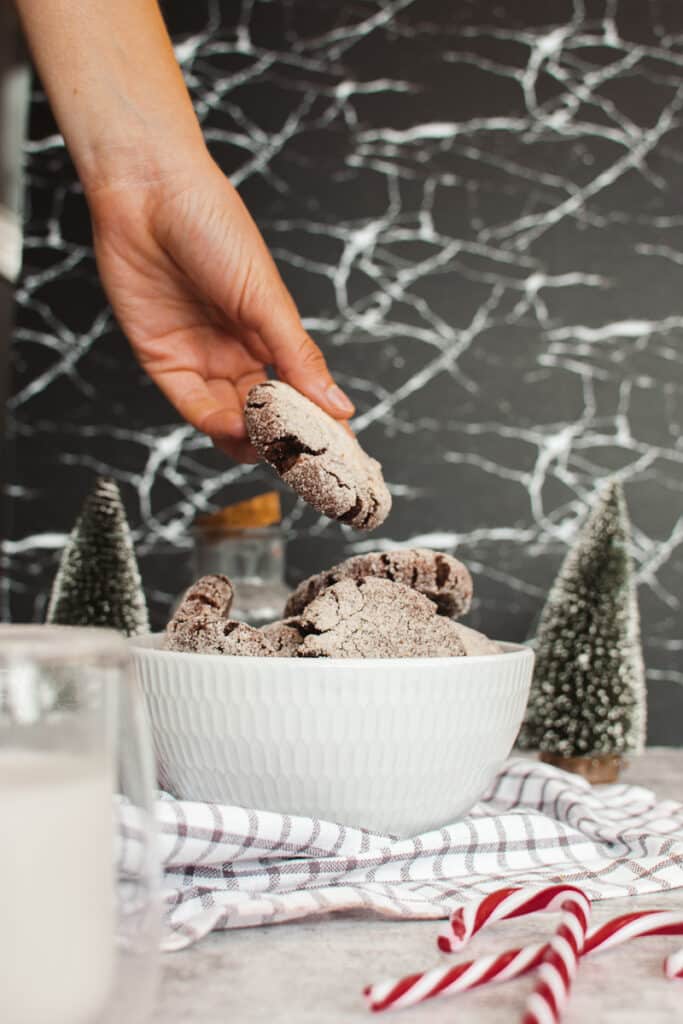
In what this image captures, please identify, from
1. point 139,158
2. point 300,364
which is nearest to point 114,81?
point 139,158

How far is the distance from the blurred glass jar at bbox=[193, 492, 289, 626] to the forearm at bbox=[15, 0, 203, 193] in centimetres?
53

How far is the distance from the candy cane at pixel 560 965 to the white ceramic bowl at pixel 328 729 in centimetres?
16

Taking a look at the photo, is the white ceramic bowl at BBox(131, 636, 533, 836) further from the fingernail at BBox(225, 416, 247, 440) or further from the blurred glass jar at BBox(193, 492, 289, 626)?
the blurred glass jar at BBox(193, 492, 289, 626)

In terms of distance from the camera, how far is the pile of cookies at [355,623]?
2.57 feet

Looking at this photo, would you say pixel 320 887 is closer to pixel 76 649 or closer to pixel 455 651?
pixel 455 651

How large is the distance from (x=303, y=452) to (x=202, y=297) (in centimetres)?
47

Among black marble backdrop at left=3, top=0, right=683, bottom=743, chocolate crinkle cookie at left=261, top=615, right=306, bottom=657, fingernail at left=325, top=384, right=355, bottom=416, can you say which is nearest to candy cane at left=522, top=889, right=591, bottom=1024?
chocolate crinkle cookie at left=261, top=615, right=306, bottom=657

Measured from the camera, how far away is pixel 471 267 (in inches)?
77.4

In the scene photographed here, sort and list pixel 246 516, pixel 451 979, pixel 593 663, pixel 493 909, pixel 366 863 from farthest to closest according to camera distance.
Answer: pixel 246 516, pixel 593 663, pixel 366 863, pixel 493 909, pixel 451 979

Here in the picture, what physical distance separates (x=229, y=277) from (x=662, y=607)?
1.17m

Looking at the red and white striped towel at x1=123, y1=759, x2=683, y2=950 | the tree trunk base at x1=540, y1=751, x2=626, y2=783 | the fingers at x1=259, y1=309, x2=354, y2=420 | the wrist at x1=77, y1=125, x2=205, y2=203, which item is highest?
the wrist at x1=77, y1=125, x2=205, y2=203

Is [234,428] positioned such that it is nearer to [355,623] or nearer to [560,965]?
[355,623]

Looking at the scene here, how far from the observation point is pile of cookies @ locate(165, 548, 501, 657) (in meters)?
0.78

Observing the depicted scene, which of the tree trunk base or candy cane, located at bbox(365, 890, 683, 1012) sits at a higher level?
candy cane, located at bbox(365, 890, 683, 1012)
